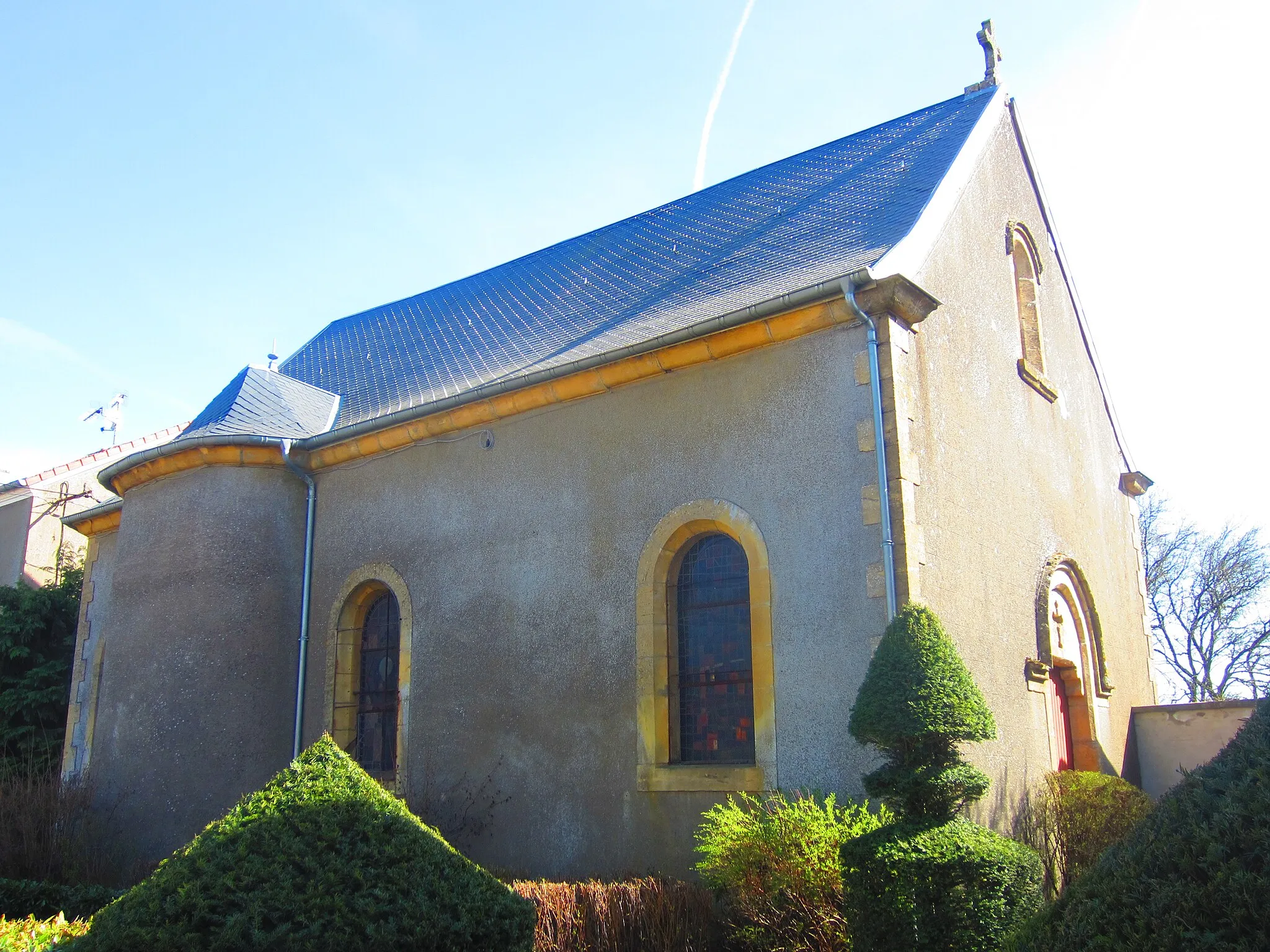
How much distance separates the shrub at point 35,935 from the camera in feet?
20.3

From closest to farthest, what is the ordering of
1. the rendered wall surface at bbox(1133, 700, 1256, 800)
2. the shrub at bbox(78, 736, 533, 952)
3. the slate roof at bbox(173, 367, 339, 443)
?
1. the shrub at bbox(78, 736, 533, 952)
2. the rendered wall surface at bbox(1133, 700, 1256, 800)
3. the slate roof at bbox(173, 367, 339, 443)

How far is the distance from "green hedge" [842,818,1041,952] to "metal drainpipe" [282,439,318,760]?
711 cm

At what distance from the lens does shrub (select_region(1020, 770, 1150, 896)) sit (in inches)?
363

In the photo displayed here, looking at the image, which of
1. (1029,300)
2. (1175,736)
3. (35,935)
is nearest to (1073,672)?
(1175,736)

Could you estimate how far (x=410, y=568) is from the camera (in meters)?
11.6

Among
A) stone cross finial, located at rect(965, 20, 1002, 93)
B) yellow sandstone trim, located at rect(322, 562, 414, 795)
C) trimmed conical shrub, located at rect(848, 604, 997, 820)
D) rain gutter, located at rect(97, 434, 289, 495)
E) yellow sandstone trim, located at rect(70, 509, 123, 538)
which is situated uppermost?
stone cross finial, located at rect(965, 20, 1002, 93)

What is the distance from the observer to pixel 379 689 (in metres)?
12.0

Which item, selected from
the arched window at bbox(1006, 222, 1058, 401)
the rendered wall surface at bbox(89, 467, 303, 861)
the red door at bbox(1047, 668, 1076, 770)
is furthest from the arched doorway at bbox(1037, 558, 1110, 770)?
the rendered wall surface at bbox(89, 467, 303, 861)

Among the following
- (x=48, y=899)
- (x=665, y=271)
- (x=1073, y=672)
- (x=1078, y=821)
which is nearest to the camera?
(x=48, y=899)

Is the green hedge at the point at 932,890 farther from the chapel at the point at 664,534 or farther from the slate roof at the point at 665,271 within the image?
the slate roof at the point at 665,271

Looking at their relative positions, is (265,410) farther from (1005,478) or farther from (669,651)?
(1005,478)

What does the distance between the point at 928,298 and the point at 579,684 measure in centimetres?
431

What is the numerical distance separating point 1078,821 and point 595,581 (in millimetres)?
4419

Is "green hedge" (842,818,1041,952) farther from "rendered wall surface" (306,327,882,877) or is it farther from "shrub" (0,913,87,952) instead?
"shrub" (0,913,87,952)
